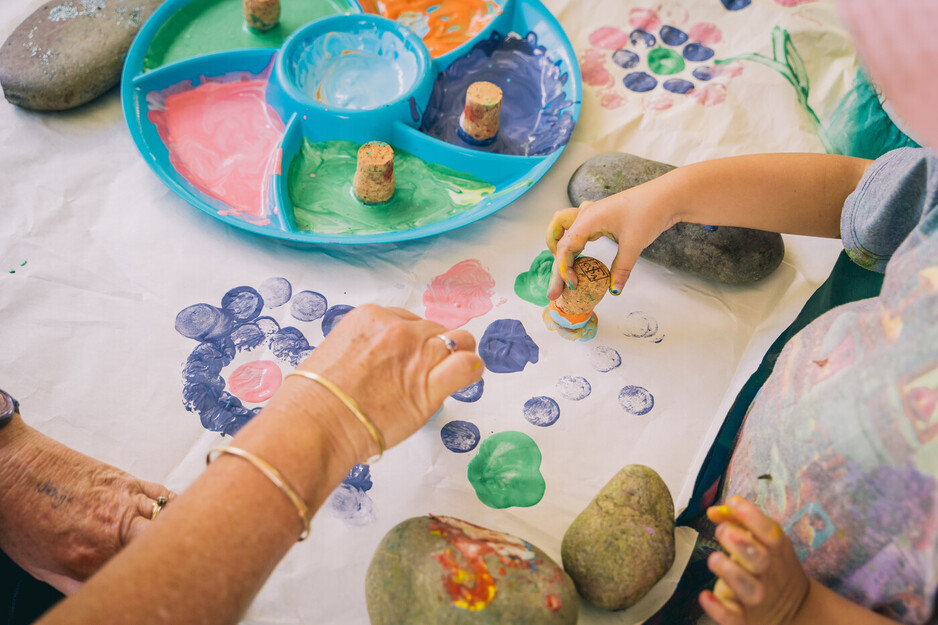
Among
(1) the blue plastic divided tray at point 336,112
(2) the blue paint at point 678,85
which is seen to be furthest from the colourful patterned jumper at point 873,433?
(2) the blue paint at point 678,85

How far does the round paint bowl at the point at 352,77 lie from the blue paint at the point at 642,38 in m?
0.63

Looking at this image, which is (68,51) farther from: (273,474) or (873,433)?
(873,433)

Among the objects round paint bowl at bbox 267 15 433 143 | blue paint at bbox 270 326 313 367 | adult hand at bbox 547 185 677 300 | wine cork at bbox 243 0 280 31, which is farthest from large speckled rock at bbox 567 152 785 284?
wine cork at bbox 243 0 280 31

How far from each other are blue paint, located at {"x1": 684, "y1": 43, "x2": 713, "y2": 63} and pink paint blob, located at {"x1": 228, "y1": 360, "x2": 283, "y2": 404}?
1.38 metres

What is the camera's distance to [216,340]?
1.20 metres

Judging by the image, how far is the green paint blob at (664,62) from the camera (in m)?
1.69

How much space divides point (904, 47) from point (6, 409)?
1.19 meters

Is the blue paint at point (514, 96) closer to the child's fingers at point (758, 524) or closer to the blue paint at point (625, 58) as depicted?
the blue paint at point (625, 58)

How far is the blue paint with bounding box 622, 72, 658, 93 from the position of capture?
5.44ft

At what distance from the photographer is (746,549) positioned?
69cm

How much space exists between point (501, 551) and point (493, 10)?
1.41 metres

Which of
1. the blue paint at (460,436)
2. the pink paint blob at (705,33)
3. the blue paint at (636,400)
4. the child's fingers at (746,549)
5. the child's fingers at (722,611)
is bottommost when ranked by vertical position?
the blue paint at (460,436)

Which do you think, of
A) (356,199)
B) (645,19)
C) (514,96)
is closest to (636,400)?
(356,199)

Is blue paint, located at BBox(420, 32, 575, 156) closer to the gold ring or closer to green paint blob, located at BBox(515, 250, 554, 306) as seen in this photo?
green paint blob, located at BBox(515, 250, 554, 306)
